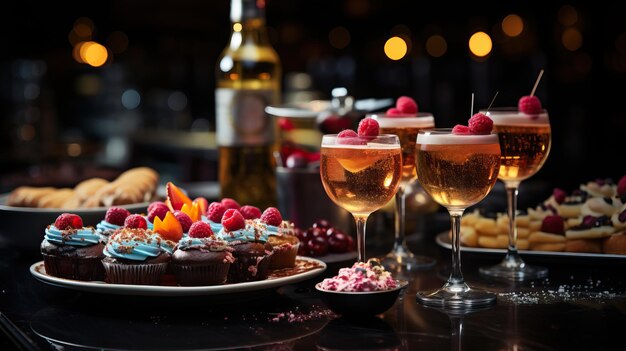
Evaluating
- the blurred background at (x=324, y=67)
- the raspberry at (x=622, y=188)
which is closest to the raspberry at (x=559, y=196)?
the raspberry at (x=622, y=188)

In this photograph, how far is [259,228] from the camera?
183cm

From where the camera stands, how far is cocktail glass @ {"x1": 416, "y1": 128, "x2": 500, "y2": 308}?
5.51 feet

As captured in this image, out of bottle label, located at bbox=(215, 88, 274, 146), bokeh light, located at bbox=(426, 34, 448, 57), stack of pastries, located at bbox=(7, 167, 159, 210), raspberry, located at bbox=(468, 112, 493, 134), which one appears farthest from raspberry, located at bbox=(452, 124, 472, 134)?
bokeh light, located at bbox=(426, 34, 448, 57)

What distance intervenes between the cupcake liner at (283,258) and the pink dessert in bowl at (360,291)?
0.93ft

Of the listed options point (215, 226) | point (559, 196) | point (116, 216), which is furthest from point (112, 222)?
point (559, 196)

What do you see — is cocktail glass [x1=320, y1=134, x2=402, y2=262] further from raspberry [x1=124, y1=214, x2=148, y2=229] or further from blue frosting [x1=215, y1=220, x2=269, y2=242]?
raspberry [x1=124, y1=214, x2=148, y2=229]

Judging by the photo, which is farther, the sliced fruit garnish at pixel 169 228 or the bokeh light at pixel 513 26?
the bokeh light at pixel 513 26

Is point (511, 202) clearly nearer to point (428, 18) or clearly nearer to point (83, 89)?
point (428, 18)

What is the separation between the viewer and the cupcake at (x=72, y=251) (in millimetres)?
1807

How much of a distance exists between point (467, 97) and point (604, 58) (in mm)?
1797

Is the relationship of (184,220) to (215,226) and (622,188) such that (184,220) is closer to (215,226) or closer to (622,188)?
(215,226)

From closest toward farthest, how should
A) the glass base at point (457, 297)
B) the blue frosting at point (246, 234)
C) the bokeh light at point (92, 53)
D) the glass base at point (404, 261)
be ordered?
the glass base at point (457, 297), the blue frosting at point (246, 234), the glass base at point (404, 261), the bokeh light at point (92, 53)

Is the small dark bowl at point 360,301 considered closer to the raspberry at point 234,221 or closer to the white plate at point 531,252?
the raspberry at point 234,221

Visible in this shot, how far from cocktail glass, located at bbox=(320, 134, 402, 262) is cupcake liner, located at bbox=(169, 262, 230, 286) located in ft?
0.88
